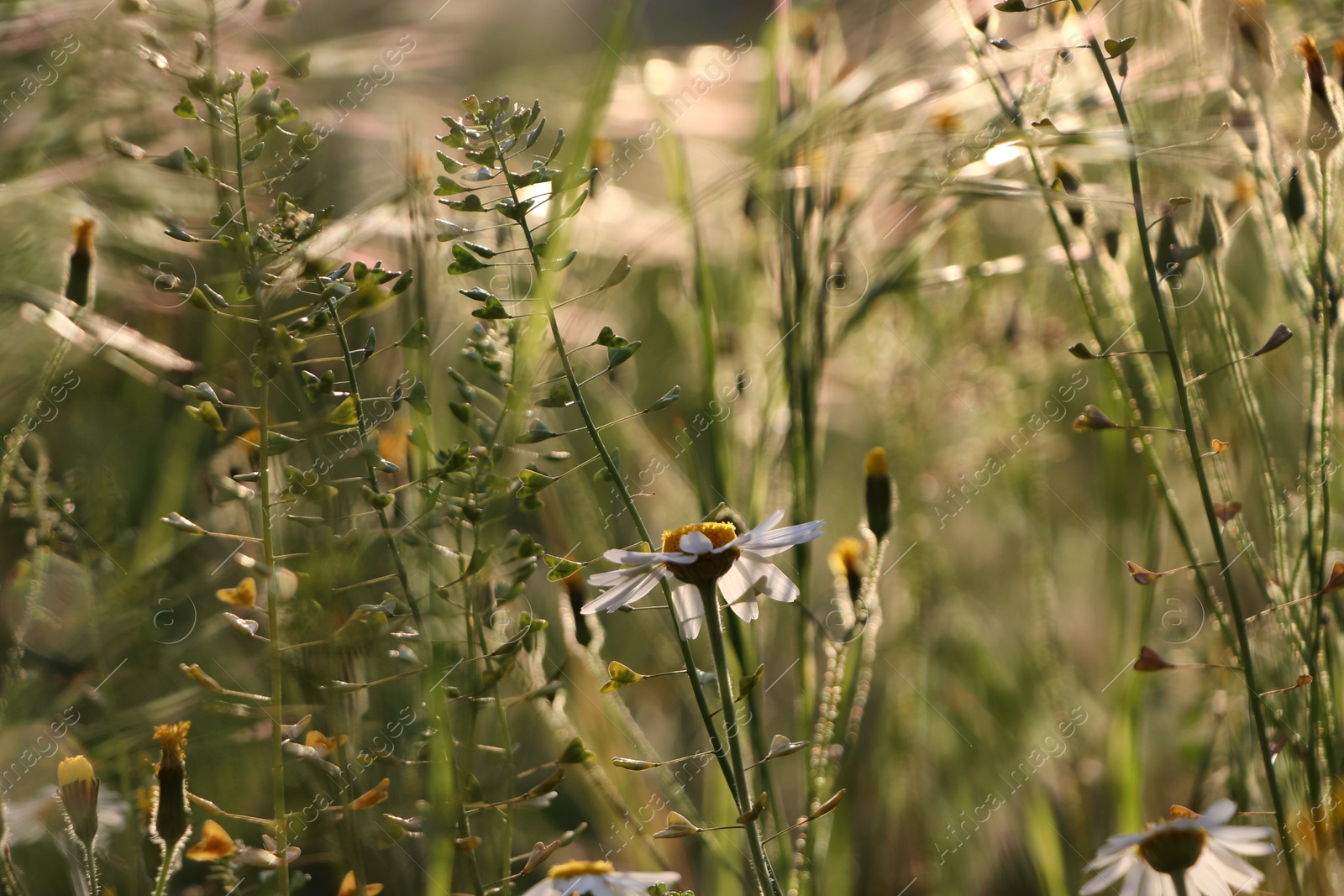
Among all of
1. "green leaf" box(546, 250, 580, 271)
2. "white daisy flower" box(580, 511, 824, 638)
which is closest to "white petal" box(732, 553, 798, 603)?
"white daisy flower" box(580, 511, 824, 638)

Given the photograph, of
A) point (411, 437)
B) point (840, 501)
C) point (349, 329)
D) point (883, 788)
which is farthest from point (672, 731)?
point (411, 437)

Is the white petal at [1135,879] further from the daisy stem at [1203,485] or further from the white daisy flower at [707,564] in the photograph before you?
the white daisy flower at [707,564]

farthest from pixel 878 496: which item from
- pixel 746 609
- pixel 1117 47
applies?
pixel 1117 47

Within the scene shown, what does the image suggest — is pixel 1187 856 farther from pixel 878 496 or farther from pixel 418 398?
pixel 418 398

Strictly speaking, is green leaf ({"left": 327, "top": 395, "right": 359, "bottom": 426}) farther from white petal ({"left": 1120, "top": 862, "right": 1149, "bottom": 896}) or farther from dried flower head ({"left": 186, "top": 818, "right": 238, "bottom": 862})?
white petal ({"left": 1120, "top": 862, "right": 1149, "bottom": 896})

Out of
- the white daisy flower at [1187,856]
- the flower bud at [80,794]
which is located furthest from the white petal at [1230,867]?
the flower bud at [80,794]

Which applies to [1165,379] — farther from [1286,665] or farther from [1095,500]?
[1095,500]
